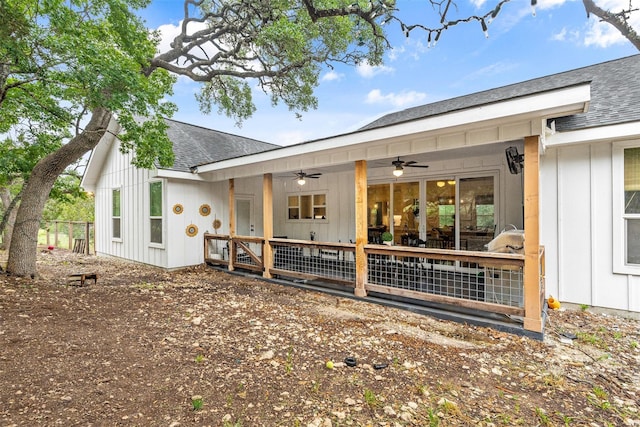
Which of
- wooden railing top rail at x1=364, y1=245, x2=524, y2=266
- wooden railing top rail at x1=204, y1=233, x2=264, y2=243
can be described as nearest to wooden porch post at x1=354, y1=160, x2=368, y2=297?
wooden railing top rail at x1=364, y1=245, x2=524, y2=266

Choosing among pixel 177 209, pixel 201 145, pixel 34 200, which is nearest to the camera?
pixel 34 200

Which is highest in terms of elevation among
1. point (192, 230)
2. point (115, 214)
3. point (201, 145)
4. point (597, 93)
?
point (201, 145)

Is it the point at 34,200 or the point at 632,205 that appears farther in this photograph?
the point at 34,200

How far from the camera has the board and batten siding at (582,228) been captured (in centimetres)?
444

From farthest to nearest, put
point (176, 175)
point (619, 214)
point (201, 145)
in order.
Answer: point (201, 145) → point (176, 175) → point (619, 214)

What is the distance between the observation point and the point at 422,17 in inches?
263

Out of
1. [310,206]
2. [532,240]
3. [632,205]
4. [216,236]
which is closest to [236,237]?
[216,236]

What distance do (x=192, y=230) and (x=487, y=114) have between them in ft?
24.6

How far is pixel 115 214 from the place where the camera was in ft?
34.7

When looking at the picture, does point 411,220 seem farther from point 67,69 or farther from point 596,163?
point 67,69

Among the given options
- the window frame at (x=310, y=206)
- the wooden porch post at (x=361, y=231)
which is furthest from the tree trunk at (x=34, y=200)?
the window frame at (x=310, y=206)

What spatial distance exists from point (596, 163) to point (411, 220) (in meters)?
3.57

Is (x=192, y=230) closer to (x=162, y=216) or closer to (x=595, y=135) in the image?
(x=162, y=216)

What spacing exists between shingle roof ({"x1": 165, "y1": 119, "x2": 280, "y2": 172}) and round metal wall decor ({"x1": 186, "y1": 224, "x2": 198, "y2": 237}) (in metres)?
1.55
